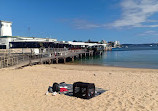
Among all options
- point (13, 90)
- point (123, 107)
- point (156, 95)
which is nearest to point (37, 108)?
point (13, 90)

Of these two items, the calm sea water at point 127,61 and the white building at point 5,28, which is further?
the white building at point 5,28

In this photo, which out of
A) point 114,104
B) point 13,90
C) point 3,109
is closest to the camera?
point 3,109

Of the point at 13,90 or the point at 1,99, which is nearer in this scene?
the point at 1,99

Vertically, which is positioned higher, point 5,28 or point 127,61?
point 5,28

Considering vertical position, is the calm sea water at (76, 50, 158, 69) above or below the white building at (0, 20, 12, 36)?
below

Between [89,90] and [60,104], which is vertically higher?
[89,90]

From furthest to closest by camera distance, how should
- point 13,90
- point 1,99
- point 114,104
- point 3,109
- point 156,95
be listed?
point 13,90
point 156,95
point 1,99
point 114,104
point 3,109

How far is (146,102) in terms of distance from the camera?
6129mm

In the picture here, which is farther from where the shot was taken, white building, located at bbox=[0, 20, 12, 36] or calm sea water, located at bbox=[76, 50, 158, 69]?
white building, located at bbox=[0, 20, 12, 36]

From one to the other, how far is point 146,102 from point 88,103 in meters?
2.48

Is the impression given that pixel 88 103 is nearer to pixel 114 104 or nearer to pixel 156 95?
pixel 114 104

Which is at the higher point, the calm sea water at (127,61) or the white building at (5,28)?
the white building at (5,28)

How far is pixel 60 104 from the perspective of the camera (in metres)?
6.14

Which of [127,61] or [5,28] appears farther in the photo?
[5,28]
